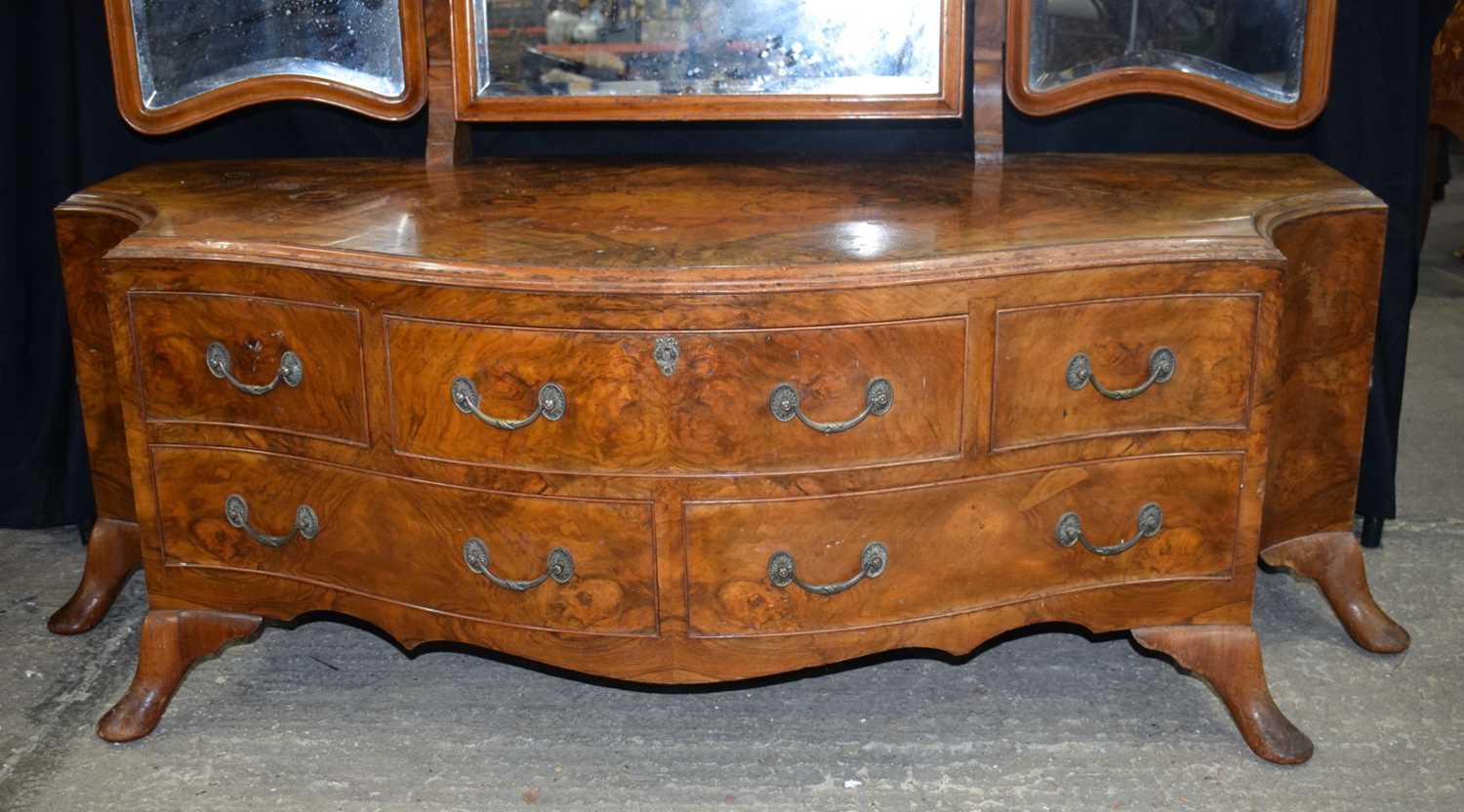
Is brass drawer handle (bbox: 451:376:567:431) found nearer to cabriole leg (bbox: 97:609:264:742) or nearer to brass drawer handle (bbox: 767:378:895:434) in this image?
brass drawer handle (bbox: 767:378:895:434)

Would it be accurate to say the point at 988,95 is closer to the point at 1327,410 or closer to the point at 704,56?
the point at 704,56

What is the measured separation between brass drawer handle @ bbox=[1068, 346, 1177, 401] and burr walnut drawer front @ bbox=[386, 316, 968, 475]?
0.17 m

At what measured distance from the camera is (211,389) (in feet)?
7.34

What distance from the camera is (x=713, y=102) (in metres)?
2.58

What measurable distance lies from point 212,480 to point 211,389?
155mm

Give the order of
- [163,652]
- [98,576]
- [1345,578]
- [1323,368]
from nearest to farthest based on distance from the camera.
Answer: [163,652] → [1323,368] → [1345,578] → [98,576]

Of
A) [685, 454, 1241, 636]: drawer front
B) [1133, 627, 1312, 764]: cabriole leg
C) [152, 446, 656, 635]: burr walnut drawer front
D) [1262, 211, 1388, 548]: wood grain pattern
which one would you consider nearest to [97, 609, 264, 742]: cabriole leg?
[152, 446, 656, 635]: burr walnut drawer front

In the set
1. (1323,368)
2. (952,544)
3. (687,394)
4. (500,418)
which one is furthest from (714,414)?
(1323,368)

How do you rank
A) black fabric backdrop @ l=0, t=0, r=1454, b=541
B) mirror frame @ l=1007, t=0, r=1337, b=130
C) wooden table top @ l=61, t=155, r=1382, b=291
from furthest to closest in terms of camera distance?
black fabric backdrop @ l=0, t=0, r=1454, b=541 → mirror frame @ l=1007, t=0, r=1337, b=130 → wooden table top @ l=61, t=155, r=1382, b=291

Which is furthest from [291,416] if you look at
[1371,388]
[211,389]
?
[1371,388]

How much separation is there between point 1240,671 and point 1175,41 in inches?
42.0

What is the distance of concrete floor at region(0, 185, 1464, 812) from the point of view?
89.5 inches

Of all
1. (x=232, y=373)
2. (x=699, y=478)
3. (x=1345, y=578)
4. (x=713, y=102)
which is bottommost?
(x=1345, y=578)

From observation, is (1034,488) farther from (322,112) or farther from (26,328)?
(26,328)
